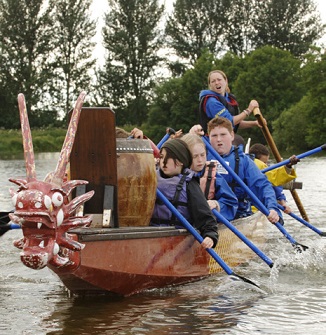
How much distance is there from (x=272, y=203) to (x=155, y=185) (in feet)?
6.00

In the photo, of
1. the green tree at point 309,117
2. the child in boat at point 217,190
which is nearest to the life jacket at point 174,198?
the child in boat at point 217,190

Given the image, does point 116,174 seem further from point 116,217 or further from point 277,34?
point 277,34

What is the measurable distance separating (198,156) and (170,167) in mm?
382

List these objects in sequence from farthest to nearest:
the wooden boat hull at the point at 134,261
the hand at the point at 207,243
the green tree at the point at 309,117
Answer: the green tree at the point at 309,117
the hand at the point at 207,243
the wooden boat hull at the point at 134,261

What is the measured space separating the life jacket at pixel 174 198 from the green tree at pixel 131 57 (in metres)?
47.5

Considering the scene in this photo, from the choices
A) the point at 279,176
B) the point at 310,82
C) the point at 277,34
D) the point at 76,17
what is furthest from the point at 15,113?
the point at 279,176

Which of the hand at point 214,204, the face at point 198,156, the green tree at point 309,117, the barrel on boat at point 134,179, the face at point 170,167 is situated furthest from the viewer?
the green tree at point 309,117

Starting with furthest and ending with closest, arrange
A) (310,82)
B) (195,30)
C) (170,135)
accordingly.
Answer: (195,30) < (310,82) < (170,135)

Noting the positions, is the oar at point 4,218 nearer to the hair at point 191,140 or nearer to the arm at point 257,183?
the hair at point 191,140

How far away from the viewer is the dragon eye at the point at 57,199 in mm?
4605

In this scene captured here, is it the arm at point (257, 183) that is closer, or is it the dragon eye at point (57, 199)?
the dragon eye at point (57, 199)

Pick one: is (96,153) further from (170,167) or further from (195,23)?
(195,23)

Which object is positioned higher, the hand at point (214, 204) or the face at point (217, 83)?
the face at point (217, 83)

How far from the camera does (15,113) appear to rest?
1832 inches
